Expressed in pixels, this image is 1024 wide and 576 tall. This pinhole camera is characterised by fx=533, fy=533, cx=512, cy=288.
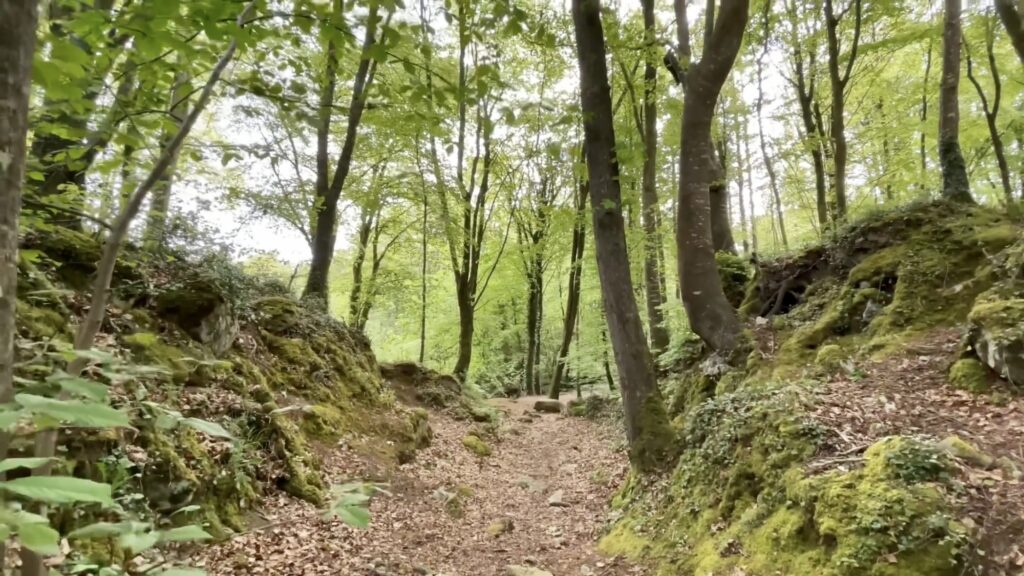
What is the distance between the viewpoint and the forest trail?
4.73 metres

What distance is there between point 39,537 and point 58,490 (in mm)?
70

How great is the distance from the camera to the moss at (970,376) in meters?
4.48

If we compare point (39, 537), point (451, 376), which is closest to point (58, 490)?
point (39, 537)

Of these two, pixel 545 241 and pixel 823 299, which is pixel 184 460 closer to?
pixel 823 299

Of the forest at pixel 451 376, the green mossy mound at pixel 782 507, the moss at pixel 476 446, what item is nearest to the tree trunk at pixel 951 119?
the forest at pixel 451 376

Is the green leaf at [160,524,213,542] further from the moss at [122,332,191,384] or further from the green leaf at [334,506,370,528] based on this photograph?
the moss at [122,332,191,384]

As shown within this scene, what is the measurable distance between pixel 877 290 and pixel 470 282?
13.0 metres

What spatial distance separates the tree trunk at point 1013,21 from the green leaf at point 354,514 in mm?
10577

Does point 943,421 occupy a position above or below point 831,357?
below

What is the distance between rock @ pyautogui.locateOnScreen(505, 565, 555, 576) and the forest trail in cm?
9

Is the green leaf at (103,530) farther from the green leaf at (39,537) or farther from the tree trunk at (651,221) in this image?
the tree trunk at (651,221)

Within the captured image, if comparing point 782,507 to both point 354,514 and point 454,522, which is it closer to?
point 354,514

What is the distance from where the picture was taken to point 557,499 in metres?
7.59

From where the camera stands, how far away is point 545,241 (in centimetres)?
2022
